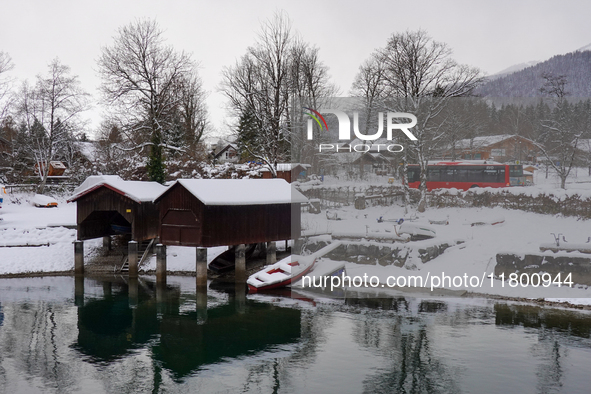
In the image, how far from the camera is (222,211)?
25922 mm

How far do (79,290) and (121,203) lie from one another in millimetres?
5208

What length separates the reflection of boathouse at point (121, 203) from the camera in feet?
93.6

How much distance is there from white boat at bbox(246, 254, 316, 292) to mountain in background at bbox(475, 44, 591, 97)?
12094 millimetres

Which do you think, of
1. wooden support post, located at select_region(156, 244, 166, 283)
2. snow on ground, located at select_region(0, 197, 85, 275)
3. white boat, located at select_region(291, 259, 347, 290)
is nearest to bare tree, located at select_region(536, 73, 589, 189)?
white boat, located at select_region(291, 259, 347, 290)

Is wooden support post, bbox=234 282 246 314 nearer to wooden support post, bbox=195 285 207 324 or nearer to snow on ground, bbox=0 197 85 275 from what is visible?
wooden support post, bbox=195 285 207 324

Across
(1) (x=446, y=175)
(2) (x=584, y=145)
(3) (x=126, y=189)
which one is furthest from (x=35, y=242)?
(2) (x=584, y=145)

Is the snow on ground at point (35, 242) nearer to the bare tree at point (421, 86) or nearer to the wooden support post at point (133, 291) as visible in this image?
the wooden support post at point (133, 291)

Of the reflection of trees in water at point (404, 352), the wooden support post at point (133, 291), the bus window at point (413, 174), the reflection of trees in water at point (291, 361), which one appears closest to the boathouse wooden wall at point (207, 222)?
the wooden support post at point (133, 291)

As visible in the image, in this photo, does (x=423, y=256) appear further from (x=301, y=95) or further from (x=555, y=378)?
(x=301, y=95)

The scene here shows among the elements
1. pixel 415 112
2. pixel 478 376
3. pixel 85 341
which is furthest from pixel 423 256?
pixel 85 341

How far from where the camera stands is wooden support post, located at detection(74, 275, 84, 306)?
24.0 metres

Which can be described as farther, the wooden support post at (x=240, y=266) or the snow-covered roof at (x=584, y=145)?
the wooden support post at (x=240, y=266)

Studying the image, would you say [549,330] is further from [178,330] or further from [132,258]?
[132,258]

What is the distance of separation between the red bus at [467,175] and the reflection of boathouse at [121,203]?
15.2 m
